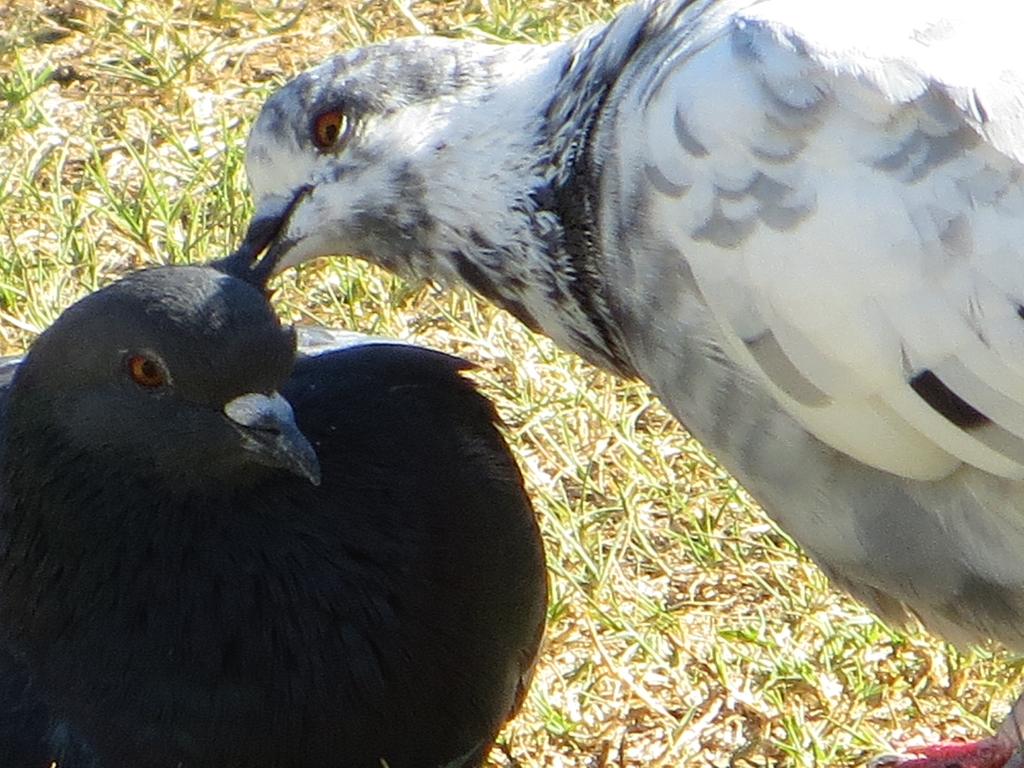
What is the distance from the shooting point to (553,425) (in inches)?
217

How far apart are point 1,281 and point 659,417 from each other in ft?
5.97

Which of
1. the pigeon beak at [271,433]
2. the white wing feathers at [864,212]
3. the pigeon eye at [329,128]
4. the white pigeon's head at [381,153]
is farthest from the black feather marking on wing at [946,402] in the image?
the pigeon eye at [329,128]

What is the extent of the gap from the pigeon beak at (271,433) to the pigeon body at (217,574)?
0.05 feet

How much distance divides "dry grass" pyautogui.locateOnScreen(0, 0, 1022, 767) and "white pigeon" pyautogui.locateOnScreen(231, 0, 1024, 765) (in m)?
0.58

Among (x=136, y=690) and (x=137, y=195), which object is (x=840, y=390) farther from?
(x=137, y=195)

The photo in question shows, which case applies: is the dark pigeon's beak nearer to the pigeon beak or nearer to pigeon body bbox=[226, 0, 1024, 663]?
pigeon body bbox=[226, 0, 1024, 663]

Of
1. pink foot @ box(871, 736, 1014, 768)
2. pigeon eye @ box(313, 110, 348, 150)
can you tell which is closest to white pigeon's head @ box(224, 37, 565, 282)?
pigeon eye @ box(313, 110, 348, 150)

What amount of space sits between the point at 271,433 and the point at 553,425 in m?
1.71

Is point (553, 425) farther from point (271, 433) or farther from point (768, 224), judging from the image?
point (768, 224)

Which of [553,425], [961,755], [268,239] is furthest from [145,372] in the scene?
[961,755]

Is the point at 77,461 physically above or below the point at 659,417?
above

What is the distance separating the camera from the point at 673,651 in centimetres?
484

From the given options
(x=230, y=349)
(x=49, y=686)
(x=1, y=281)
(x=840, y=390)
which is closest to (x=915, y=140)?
(x=840, y=390)

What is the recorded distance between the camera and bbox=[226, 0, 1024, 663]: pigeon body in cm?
368
